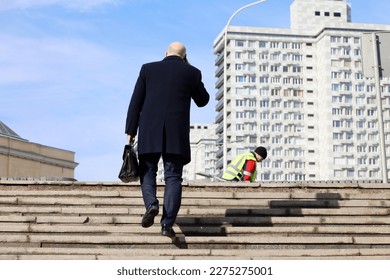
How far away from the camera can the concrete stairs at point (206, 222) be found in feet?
26.2

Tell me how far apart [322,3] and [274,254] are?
16451 cm

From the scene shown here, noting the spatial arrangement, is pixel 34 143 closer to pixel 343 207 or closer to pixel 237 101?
pixel 343 207

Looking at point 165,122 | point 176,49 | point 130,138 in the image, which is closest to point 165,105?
point 165,122

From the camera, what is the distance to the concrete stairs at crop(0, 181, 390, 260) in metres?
7.98

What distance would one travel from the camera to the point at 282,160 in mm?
156250

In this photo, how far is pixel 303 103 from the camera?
529 feet

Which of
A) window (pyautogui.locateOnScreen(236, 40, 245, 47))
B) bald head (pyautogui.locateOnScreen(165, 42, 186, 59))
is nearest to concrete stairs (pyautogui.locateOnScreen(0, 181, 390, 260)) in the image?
bald head (pyautogui.locateOnScreen(165, 42, 186, 59))

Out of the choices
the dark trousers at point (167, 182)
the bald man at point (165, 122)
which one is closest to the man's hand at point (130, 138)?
the bald man at point (165, 122)

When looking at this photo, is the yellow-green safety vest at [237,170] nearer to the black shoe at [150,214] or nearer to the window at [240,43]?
the black shoe at [150,214]

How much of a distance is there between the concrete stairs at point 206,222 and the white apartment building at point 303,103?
142 m

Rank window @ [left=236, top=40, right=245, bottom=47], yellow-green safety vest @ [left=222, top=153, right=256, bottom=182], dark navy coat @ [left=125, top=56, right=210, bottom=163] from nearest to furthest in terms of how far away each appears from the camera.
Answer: dark navy coat @ [left=125, top=56, right=210, bottom=163] → yellow-green safety vest @ [left=222, top=153, right=256, bottom=182] → window @ [left=236, top=40, right=245, bottom=47]

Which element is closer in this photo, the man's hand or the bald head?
the man's hand

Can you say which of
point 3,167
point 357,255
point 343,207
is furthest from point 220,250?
point 3,167

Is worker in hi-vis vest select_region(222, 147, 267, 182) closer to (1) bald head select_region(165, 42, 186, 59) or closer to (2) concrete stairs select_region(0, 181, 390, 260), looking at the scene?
(2) concrete stairs select_region(0, 181, 390, 260)
